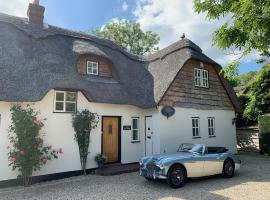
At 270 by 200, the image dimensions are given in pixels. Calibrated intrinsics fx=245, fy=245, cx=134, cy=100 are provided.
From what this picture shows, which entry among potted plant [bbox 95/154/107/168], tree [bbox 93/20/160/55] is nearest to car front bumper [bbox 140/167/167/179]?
potted plant [bbox 95/154/107/168]

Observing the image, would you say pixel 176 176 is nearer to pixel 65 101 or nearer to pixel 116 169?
pixel 116 169

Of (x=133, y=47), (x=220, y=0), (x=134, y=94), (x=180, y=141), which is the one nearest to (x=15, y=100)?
(x=134, y=94)

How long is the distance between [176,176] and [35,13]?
430 inches

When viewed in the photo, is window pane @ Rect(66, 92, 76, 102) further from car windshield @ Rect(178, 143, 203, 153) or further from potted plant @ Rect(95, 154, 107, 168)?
car windshield @ Rect(178, 143, 203, 153)

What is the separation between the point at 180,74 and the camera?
1385 centimetres

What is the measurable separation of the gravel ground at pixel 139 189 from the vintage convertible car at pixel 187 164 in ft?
1.15

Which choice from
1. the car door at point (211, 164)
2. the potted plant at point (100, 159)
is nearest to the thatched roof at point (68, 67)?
the potted plant at point (100, 159)

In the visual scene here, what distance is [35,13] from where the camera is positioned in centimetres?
1304

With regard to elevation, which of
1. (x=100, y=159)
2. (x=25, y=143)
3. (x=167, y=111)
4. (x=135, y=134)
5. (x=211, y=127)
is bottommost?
(x=100, y=159)

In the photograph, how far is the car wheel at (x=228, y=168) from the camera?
9616mm

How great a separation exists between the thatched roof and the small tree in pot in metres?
0.86

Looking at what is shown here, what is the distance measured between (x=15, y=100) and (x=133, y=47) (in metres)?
27.4

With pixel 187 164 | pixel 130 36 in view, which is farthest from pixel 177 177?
pixel 130 36

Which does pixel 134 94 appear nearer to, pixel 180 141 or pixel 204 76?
pixel 180 141
